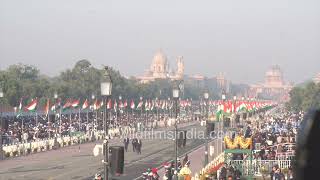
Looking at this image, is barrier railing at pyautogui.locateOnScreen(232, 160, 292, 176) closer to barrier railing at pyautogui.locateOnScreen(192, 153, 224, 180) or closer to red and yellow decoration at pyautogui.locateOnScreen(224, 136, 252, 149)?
red and yellow decoration at pyautogui.locateOnScreen(224, 136, 252, 149)

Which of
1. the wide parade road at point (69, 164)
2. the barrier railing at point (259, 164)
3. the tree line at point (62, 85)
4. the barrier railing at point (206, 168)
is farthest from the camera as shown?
the tree line at point (62, 85)

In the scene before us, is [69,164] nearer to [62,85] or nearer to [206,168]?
[206,168]

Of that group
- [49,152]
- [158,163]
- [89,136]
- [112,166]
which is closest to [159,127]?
[89,136]

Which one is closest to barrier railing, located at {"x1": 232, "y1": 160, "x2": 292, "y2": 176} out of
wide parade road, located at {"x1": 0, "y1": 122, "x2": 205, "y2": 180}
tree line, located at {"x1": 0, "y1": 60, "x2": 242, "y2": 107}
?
wide parade road, located at {"x1": 0, "y1": 122, "x2": 205, "y2": 180}

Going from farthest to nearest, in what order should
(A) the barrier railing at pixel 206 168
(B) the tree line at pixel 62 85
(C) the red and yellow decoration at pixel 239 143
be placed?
(B) the tree line at pixel 62 85
(C) the red and yellow decoration at pixel 239 143
(A) the barrier railing at pixel 206 168

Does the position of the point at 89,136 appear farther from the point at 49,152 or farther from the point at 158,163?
the point at 158,163

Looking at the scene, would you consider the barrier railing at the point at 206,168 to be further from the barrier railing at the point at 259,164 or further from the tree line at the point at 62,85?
the tree line at the point at 62,85

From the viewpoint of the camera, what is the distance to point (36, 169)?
3884 cm

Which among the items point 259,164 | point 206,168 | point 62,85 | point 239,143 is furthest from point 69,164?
point 62,85

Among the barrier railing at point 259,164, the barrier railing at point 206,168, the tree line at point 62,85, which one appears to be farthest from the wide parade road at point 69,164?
the tree line at point 62,85

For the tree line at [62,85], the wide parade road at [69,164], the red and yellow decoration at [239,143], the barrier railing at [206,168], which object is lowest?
the wide parade road at [69,164]

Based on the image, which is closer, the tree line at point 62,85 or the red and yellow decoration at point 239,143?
the red and yellow decoration at point 239,143

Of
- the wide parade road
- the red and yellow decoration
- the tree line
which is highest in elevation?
the tree line

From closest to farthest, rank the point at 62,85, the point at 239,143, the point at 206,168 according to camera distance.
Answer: the point at 239,143 → the point at 206,168 → the point at 62,85
